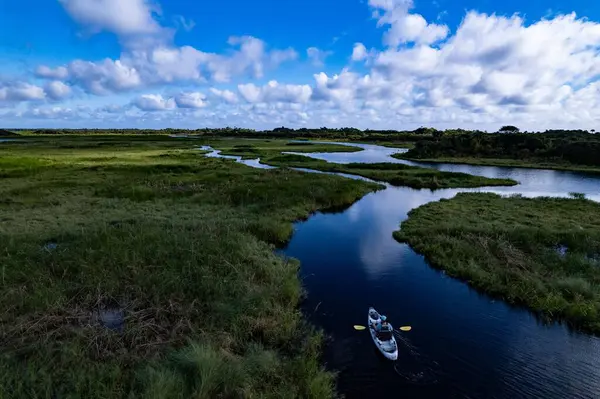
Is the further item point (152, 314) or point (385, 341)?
point (385, 341)

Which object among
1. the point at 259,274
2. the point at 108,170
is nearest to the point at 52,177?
the point at 108,170

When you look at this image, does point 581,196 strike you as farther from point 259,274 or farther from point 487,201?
point 259,274

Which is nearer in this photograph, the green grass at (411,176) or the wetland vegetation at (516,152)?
the green grass at (411,176)

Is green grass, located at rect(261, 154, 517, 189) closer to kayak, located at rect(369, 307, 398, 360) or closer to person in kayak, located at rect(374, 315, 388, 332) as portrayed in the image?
person in kayak, located at rect(374, 315, 388, 332)


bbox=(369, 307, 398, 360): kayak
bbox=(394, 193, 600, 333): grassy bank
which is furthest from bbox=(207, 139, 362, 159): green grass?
bbox=(369, 307, 398, 360): kayak

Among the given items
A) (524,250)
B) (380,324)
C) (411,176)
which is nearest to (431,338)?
(380,324)

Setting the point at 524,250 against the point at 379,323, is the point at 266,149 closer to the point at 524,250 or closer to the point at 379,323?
the point at 524,250

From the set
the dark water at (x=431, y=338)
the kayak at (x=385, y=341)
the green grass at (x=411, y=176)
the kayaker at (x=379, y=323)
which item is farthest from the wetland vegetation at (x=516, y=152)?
the kayak at (x=385, y=341)

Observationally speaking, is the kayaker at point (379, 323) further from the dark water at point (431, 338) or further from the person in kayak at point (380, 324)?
the dark water at point (431, 338)
